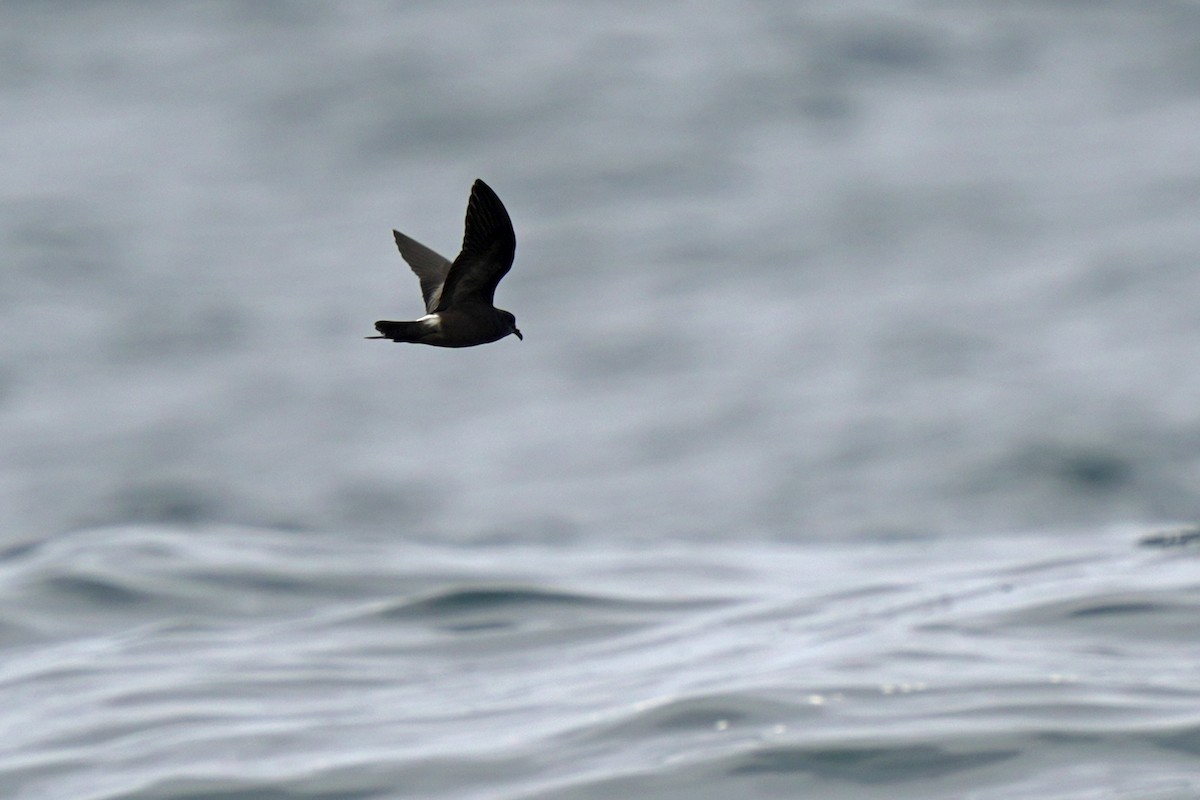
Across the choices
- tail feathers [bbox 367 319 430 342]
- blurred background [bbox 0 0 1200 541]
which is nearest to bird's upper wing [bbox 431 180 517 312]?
tail feathers [bbox 367 319 430 342]

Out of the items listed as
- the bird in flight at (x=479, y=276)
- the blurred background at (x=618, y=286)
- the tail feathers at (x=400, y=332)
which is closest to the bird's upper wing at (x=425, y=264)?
the bird in flight at (x=479, y=276)

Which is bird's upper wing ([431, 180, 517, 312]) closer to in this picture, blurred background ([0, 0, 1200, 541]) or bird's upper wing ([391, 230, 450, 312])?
bird's upper wing ([391, 230, 450, 312])

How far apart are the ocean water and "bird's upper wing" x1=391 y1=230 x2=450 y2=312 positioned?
428 cm

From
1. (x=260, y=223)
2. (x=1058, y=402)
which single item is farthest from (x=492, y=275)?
(x=260, y=223)

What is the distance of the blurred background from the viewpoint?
162ft

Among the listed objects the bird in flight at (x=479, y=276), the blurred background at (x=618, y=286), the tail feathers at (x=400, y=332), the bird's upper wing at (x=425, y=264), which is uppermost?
the blurred background at (x=618, y=286)

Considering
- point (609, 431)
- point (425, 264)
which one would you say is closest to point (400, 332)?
Answer: point (425, 264)

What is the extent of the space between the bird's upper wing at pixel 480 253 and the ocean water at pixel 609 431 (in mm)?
5378

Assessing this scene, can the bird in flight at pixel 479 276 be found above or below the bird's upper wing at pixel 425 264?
below

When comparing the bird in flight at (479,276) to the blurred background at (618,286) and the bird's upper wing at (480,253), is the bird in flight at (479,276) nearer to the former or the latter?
the bird's upper wing at (480,253)

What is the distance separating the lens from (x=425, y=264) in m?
7.45

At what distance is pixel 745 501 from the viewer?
4869cm

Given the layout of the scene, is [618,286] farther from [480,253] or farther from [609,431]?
[480,253]

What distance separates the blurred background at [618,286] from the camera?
49.3 m
